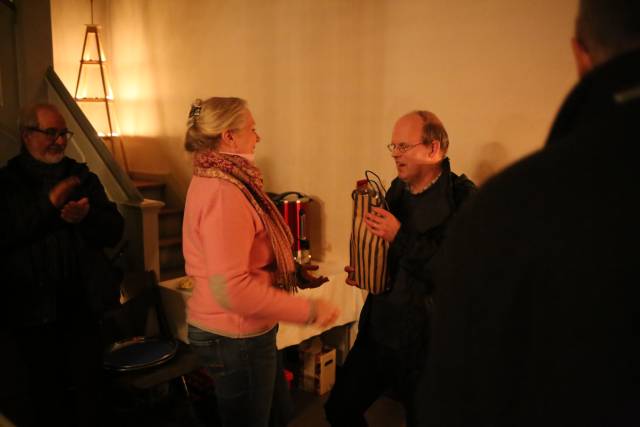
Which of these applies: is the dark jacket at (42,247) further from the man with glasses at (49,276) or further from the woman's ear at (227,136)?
the woman's ear at (227,136)

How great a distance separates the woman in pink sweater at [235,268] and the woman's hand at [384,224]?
317mm

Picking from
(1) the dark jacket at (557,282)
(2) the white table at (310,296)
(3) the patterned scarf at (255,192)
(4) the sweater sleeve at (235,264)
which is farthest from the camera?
(2) the white table at (310,296)

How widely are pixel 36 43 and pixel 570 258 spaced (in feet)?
10.1

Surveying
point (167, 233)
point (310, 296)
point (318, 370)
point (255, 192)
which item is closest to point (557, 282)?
point (255, 192)

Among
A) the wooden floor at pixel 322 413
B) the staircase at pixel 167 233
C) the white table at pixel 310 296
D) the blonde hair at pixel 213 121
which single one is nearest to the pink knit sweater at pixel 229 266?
the blonde hair at pixel 213 121

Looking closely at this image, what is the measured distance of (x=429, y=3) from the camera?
2463mm

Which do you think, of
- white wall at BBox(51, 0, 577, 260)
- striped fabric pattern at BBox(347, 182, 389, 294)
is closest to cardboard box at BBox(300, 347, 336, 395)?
white wall at BBox(51, 0, 577, 260)

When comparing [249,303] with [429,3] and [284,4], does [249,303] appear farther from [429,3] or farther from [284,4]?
[284,4]

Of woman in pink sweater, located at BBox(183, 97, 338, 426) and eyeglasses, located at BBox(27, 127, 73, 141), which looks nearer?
woman in pink sweater, located at BBox(183, 97, 338, 426)

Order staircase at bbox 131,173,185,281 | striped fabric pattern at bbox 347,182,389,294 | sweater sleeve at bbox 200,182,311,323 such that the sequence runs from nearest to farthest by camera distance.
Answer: sweater sleeve at bbox 200,182,311,323
striped fabric pattern at bbox 347,182,389,294
staircase at bbox 131,173,185,281

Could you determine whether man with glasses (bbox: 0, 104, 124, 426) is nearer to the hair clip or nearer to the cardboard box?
the hair clip

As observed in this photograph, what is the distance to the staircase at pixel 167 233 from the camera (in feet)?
11.9

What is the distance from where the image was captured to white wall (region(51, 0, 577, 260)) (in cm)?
217

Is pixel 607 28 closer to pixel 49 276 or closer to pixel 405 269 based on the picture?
pixel 405 269
